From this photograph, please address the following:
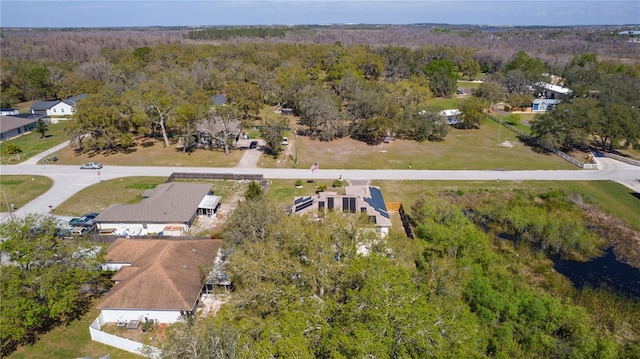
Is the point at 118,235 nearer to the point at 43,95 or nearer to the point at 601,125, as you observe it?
the point at 601,125

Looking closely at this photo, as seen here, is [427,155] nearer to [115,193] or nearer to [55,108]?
[115,193]

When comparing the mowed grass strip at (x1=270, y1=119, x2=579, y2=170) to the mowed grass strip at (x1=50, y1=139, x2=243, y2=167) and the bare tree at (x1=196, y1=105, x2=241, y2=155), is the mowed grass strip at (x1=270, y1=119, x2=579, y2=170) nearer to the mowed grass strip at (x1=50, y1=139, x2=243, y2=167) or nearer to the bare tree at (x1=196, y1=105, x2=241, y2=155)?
the mowed grass strip at (x1=50, y1=139, x2=243, y2=167)

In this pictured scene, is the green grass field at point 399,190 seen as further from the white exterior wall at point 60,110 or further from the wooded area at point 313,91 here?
the white exterior wall at point 60,110

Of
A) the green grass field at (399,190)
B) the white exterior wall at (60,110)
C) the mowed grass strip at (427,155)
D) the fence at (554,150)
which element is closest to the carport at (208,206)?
the green grass field at (399,190)

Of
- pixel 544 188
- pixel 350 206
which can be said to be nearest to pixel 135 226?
pixel 350 206

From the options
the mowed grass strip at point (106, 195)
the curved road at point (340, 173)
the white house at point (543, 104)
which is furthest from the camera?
Result: the white house at point (543, 104)

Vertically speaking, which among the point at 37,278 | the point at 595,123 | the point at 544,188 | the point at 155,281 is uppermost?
the point at 595,123
